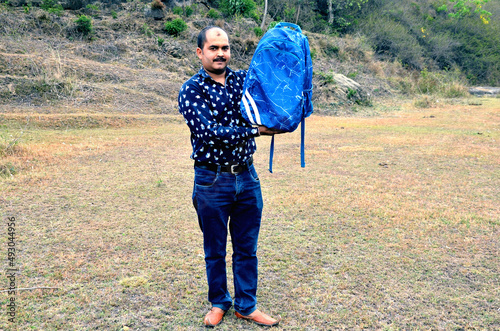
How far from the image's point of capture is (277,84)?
2.40 meters

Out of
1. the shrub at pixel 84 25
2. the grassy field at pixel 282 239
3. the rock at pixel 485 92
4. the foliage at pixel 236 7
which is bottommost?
the grassy field at pixel 282 239

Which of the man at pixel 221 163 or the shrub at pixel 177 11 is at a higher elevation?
the shrub at pixel 177 11

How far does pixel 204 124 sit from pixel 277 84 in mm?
513

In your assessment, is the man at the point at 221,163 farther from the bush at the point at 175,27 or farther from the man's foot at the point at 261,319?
the bush at the point at 175,27

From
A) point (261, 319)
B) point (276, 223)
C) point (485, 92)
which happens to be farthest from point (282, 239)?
point (485, 92)

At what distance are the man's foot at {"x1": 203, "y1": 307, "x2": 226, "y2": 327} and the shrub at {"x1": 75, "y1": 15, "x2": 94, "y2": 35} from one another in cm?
1978

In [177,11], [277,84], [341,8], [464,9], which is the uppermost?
[464,9]

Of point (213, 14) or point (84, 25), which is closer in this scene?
point (84, 25)

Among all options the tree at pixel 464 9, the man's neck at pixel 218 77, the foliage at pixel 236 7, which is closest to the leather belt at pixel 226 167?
the man's neck at pixel 218 77

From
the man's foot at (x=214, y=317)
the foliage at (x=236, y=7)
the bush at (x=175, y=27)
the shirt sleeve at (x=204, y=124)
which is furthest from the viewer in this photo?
the foliage at (x=236, y=7)

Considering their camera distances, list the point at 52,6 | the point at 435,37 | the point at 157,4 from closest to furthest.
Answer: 1. the point at 52,6
2. the point at 157,4
3. the point at 435,37

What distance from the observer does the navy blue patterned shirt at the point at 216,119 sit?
235 cm

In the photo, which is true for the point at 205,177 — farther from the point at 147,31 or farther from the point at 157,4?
the point at 157,4

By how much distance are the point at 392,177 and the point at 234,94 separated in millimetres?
5169
